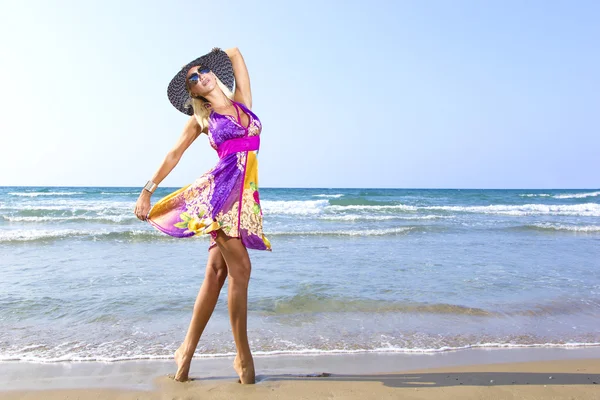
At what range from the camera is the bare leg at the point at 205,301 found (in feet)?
9.44

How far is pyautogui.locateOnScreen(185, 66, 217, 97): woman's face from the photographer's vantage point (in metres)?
2.82

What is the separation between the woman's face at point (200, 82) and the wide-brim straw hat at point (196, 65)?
7cm

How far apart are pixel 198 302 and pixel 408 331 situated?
1.99m

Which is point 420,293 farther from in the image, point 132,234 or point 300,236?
point 132,234

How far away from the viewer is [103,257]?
819cm

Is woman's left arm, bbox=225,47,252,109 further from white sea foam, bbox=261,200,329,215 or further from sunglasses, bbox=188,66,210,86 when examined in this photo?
white sea foam, bbox=261,200,329,215

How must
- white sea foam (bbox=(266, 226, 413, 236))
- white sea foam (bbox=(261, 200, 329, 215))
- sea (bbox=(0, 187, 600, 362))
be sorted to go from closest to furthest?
sea (bbox=(0, 187, 600, 362)) < white sea foam (bbox=(266, 226, 413, 236)) < white sea foam (bbox=(261, 200, 329, 215))

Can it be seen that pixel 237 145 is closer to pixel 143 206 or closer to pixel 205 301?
pixel 143 206

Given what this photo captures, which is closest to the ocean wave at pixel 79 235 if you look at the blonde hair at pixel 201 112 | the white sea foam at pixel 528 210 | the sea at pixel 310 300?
the sea at pixel 310 300

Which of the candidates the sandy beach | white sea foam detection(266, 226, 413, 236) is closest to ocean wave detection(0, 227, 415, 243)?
white sea foam detection(266, 226, 413, 236)

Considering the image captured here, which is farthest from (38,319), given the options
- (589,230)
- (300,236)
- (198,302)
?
(589,230)

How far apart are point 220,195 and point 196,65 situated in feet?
2.53

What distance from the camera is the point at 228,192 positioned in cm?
273

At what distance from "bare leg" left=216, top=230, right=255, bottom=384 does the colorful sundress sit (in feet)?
0.19
